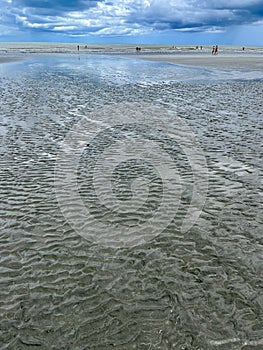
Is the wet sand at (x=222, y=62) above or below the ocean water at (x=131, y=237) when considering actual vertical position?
below

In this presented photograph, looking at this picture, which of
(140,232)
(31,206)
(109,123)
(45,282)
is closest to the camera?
(45,282)

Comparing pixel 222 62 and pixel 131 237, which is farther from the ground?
pixel 131 237

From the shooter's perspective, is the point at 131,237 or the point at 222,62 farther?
the point at 222,62

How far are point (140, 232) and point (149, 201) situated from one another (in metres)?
1.32

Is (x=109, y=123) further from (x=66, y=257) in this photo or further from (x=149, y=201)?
(x=66, y=257)

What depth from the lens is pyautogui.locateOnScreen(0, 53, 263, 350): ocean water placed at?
14.2 ft

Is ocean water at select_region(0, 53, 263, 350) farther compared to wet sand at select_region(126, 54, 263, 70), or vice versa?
wet sand at select_region(126, 54, 263, 70)

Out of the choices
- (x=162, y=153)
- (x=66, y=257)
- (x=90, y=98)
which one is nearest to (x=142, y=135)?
(x=162, y=153)

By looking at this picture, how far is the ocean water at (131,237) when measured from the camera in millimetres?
4336

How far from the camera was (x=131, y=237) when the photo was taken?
633 centimetres

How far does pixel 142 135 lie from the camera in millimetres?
12875

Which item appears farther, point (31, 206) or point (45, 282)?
point (31, 206)

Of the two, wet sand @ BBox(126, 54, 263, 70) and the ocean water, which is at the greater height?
the ocean water

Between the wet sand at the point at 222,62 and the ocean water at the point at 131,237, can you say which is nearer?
the ocean water at the point at 131,237
